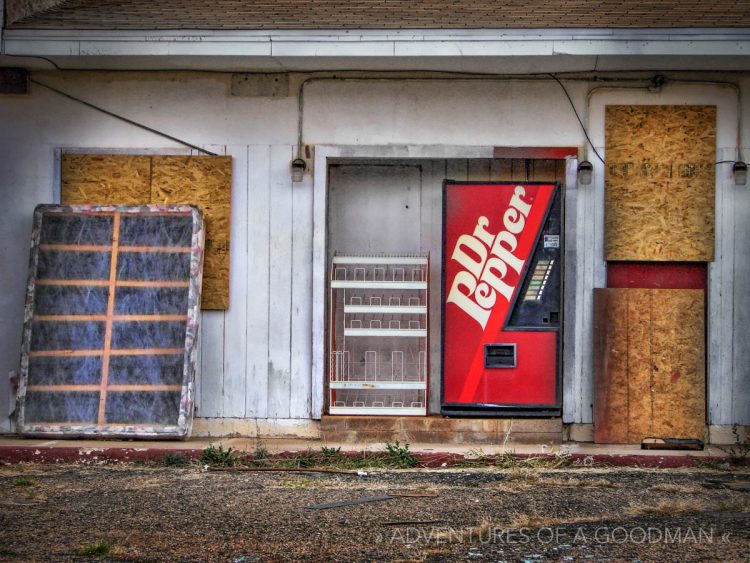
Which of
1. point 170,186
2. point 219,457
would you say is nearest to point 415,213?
point 170,186

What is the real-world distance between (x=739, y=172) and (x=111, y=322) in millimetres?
6922

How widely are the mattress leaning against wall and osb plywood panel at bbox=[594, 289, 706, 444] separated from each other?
4383mm

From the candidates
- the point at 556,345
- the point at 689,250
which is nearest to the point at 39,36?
the point at 556,345

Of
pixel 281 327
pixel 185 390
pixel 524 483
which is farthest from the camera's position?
pixel 281 327

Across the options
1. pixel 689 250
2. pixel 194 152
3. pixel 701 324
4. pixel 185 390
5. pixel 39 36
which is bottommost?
pixel 185 390

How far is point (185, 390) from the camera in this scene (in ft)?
36.2

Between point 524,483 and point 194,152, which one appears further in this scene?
point 194,152

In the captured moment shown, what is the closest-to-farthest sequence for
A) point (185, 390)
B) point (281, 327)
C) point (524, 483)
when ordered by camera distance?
point (524, 483)
point (185, 390)
point (281, 327)

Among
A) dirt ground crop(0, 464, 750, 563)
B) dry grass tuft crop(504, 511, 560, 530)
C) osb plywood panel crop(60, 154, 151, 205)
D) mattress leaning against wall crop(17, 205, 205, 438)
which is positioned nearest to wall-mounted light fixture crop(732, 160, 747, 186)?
dirt ground crop(0, 464, 750, 563)

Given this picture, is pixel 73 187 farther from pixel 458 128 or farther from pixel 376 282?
pixel 458 128

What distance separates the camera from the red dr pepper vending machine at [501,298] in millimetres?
11469

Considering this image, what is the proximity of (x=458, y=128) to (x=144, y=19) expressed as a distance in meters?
3.53

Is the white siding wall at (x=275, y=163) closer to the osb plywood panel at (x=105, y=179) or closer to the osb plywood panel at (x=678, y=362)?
the osb plywood panel at (x=105, y=179)

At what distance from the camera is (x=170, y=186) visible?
11.9 metres
